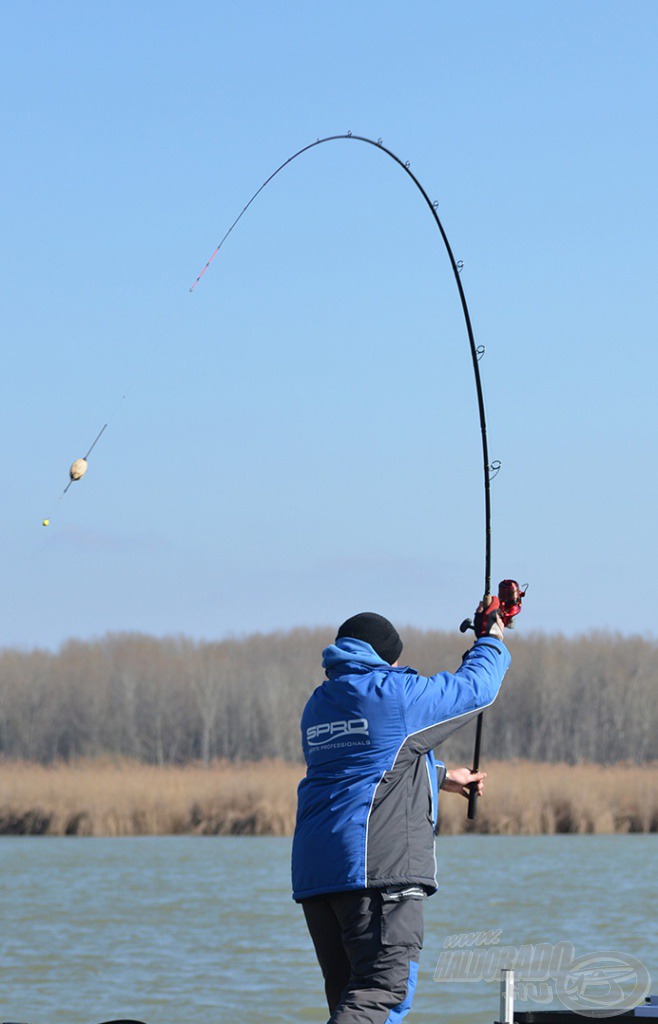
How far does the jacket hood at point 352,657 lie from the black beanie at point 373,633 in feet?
0.05

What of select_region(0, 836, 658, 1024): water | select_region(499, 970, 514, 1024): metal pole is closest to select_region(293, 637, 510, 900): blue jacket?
select_region(499, 970, 514, 1024): metal pole

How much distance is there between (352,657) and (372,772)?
0.26m

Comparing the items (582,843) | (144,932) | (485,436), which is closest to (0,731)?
(582,843)

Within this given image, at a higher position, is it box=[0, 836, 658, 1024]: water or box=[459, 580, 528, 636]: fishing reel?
box=[459, 580, 528, 636]: fishing reel

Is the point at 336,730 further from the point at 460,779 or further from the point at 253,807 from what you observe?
the point at 253,807

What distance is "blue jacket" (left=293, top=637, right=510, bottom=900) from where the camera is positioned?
3166 millimetres

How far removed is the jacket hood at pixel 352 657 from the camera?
3293 millimetres

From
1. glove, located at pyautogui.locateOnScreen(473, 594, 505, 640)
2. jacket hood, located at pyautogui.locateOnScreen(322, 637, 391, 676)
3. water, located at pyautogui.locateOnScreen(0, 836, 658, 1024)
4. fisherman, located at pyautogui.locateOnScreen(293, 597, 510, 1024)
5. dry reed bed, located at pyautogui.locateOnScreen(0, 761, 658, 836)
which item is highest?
glove, located at pyautogui.locateOnScreen(473, 594, 505, 640)

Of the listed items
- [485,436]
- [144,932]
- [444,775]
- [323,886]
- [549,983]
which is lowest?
[144,932]

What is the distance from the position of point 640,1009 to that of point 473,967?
1.51 feet

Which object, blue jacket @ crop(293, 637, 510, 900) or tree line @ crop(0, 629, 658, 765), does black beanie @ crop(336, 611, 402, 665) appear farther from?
tree line @ crop(0, 629, 658, 765)

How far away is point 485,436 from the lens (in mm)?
5059

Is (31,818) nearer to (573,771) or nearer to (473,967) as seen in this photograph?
(573,771)

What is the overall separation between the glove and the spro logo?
19.4 inches
